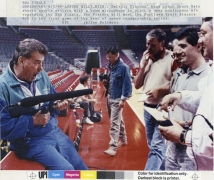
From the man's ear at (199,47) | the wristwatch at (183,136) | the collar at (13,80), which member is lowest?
the wristwatch at (183,136)

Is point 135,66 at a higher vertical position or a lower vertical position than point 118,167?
higher

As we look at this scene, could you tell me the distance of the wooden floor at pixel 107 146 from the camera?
188 cm

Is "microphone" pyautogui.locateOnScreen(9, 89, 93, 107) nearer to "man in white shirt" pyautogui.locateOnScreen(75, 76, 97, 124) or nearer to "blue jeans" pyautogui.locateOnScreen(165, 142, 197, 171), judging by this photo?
"man in white shirt" pyautogui.locateOnScreen(75, 76, 97, 124)

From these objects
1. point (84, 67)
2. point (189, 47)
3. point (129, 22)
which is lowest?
point (84, 67)

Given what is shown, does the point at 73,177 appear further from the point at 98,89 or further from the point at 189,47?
the point at 189,47

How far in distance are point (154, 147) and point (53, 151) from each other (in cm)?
55

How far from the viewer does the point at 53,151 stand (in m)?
1.86

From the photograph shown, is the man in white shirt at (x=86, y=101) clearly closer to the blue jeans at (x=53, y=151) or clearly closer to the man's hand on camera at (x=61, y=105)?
the man's hand on camera at (x=61, y=105)

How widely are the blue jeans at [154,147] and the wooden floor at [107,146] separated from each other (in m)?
0.03

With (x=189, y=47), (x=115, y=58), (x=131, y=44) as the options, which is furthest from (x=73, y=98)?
(x=189, y=47)

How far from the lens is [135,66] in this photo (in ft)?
6.09

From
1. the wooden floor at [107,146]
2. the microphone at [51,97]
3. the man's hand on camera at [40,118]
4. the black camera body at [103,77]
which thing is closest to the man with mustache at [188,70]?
the wooden floor at [107,146]

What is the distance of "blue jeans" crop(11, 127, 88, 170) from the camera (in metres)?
1.86

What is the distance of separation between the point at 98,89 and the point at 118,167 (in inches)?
17.5
